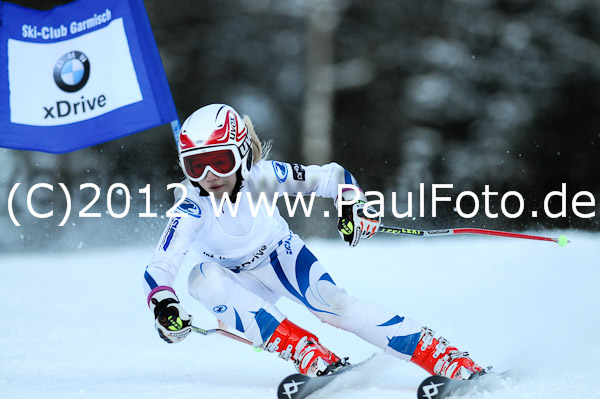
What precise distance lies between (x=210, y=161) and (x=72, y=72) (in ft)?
6.86

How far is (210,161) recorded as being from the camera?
10.0 feet

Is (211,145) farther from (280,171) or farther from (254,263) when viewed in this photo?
Answer: (254,263)

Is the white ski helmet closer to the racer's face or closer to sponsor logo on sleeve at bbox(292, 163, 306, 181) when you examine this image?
the racer's face

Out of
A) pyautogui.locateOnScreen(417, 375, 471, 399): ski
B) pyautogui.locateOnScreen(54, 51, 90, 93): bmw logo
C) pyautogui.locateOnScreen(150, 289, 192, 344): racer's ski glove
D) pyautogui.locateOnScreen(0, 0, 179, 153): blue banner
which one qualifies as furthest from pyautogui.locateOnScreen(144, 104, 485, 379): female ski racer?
pyautogui.locateOnScreen(54, 51, 90, 93): bmw logo

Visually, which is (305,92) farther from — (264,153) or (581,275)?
(264,153)

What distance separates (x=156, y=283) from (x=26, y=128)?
88.5 inches

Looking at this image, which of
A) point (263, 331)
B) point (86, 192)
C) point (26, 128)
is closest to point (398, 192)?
point (86, 192)

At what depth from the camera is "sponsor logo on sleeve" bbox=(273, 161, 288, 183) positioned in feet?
11.1

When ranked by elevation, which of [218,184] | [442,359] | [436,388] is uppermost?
[218,184]

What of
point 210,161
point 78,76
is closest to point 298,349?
point 210,161

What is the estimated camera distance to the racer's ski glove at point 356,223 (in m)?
3.23

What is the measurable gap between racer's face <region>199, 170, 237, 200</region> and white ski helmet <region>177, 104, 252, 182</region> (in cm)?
3

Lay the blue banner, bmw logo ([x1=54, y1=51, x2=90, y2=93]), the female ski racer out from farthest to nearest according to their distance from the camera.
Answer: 1. bmw logo ([x1=54, y1=51, x2=90, y2=93])
2. the blue banner
3. the female ski racer

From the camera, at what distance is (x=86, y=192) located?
1218 cm
